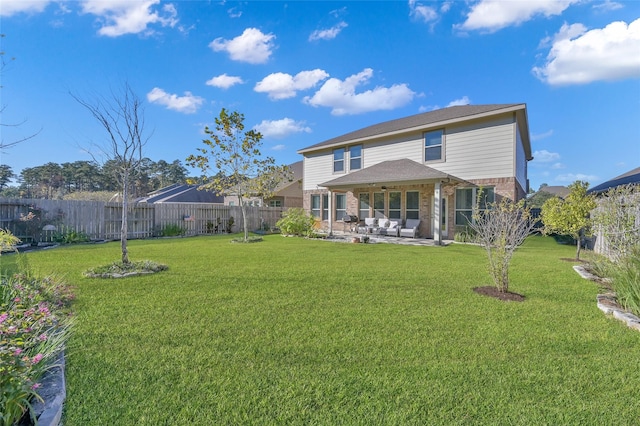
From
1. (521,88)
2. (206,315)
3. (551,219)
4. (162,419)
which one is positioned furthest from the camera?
(521,88)

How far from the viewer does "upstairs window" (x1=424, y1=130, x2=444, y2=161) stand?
14055 mm

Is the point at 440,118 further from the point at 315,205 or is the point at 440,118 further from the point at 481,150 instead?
the point at 315,205

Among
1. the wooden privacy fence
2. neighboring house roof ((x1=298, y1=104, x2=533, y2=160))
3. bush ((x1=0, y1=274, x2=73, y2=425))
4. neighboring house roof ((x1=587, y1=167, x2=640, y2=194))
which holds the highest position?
neighboring house roof ((x1=298, y1=104, x2=533, y2=160))

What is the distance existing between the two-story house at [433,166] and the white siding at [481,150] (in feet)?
0.12

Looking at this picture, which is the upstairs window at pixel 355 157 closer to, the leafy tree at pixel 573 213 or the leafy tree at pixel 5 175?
the leafy tree at pixel 573 213

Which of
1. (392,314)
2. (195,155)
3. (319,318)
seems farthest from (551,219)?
(195,155)

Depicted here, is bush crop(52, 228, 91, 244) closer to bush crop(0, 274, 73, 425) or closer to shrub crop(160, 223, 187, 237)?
shrub crop(160, 223, 187, 237)

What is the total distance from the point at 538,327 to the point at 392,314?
173cm

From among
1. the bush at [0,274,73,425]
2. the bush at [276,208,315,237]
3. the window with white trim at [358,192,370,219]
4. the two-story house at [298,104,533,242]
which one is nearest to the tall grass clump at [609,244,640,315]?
the two-story house at [298,104,533,242]

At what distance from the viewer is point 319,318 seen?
381cm

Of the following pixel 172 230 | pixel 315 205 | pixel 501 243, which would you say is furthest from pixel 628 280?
pixel 172 230

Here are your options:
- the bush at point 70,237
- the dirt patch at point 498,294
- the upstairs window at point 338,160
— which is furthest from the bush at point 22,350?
the upstairs window at point 338,160

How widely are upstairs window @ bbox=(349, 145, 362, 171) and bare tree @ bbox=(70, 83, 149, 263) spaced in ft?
40.5

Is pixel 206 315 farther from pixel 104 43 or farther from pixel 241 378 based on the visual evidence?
pixel 104 43
